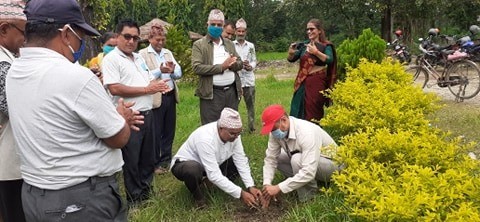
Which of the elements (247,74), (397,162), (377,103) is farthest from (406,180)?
(247,74)

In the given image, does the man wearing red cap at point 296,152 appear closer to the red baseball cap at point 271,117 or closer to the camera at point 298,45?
the red baseball cap at point 271,117

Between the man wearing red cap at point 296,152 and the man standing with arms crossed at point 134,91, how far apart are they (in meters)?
1.00

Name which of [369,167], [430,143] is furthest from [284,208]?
[430,143]

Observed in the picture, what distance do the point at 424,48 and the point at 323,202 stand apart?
883 cm

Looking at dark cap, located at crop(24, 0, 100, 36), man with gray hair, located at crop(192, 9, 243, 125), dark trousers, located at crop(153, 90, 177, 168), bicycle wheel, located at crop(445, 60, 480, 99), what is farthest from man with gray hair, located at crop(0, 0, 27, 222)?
bicycle wheel, located at crop(445, 60, 480, 99)

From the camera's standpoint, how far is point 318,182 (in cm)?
393

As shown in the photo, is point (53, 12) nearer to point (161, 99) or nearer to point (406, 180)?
point (406, 180)

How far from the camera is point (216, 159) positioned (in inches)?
147

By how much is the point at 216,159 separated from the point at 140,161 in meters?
0.76

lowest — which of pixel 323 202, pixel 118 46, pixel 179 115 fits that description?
pixel 179 115

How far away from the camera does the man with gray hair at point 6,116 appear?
236 centimetres

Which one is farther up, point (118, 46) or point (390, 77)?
point (118, 46)

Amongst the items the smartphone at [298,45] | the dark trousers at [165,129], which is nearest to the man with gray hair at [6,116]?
the dark trousers at [165,129]

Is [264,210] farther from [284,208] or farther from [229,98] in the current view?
[229,98]
